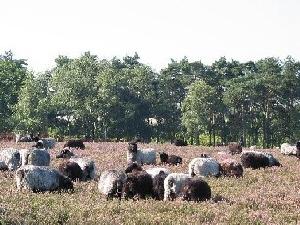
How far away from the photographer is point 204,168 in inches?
1102

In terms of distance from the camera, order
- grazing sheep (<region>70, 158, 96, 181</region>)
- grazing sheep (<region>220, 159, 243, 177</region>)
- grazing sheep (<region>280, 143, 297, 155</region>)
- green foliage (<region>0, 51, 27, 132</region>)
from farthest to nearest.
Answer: green foliage (<region>0, 51, 27, 132</region>) < grazing sheep (<region>280, 143, 297, 155</region>) < grazing sheep (<region>220, 159, 243, 177</region>) < grazing sheep (<region>70, 158, 96, 181</region>)

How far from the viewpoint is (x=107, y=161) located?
114 feet

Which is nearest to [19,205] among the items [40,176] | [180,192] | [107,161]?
[40,176]

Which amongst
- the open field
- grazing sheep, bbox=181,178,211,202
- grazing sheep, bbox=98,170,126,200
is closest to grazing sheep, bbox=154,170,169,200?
grazing sheep, bbox=181,178,211,202

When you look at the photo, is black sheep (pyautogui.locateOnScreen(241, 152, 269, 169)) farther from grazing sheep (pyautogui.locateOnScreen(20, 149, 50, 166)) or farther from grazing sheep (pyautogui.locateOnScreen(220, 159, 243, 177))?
grazing sheep (pyautogui.locateOnScreen(20, 149, 50, 166))

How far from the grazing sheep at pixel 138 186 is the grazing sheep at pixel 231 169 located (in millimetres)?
8426

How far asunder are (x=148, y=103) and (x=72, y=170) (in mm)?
82242

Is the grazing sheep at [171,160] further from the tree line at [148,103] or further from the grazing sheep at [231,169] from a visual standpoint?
the tree line at [148,103]

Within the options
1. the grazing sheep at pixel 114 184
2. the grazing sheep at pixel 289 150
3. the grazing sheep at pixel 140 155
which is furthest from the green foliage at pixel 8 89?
the grazing sheep at pixel 114 184

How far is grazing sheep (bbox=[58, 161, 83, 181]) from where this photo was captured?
84.0 feet

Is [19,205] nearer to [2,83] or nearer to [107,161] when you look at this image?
[107,161]

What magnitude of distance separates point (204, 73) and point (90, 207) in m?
103

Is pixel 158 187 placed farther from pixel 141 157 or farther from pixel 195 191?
pixel 141 157

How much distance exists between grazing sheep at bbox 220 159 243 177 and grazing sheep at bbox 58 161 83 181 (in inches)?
321
